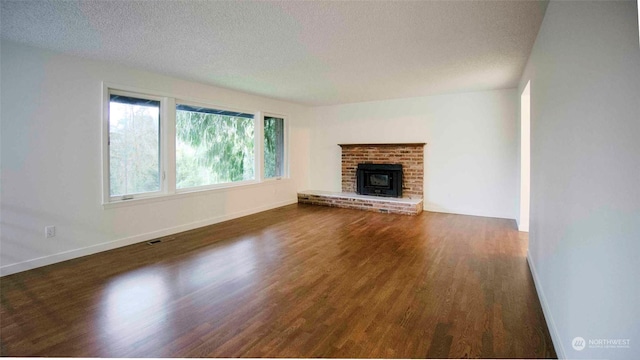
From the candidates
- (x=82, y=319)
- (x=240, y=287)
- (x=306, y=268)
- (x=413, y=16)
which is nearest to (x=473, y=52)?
(x=413, y=16)

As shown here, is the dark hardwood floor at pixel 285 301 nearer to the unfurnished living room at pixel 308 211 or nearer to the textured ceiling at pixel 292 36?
the unfurnished living room at pixel 308 211

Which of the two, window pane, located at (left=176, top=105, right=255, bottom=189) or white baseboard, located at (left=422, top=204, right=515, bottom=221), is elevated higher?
window pane, located at (left=176, top=105, right=255, bottom=189)

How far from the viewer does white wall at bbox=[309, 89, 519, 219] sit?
579cm

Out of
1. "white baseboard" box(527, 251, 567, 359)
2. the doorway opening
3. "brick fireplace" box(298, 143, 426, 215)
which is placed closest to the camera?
"white baseboard" box(527, 251, 567, 359)

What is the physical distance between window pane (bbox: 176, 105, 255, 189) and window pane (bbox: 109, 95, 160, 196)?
408mm

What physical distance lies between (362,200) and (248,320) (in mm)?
4666

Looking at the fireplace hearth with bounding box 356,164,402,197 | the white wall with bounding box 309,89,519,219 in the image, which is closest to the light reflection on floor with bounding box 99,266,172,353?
the fireplace hearth with bounding box 356,164,402,197

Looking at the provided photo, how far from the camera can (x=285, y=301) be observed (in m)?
2.60

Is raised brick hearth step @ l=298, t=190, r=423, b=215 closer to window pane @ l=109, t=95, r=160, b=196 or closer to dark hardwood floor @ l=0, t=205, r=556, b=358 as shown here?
dark hardwood floor @ l=0, t=205, r=556, b=358

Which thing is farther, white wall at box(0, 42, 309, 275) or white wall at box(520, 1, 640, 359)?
white wall at box(0, 42, 309, 275)

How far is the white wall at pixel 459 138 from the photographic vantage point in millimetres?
5785

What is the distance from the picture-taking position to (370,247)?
13.3 ft

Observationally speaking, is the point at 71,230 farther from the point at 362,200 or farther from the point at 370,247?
the point at 362,200

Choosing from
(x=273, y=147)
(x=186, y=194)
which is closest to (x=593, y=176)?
(x=186, y=194)
